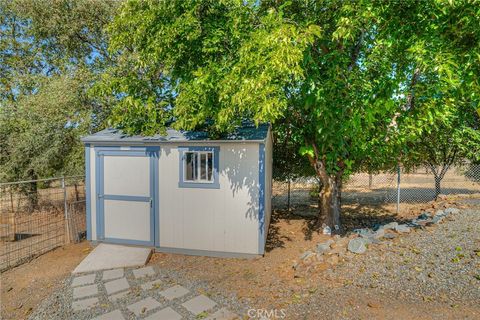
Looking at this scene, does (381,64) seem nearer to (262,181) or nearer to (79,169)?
Result: (262,181)

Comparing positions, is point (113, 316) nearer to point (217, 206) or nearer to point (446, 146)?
point (217, 206)

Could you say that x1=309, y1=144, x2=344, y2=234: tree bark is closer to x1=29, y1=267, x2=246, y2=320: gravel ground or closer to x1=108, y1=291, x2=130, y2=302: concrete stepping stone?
x1=29, y1=267, x2=246, y2=320: gravel ground

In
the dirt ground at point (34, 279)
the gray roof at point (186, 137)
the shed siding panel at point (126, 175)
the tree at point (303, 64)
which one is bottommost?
the dirt ground at point (34, 279)

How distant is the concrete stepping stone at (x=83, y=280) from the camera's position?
4296mm

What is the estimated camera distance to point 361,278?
3934 millimetres

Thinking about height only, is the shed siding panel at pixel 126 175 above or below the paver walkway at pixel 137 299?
above

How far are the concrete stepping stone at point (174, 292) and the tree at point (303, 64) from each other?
2.60 metres

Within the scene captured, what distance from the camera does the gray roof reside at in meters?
5.26

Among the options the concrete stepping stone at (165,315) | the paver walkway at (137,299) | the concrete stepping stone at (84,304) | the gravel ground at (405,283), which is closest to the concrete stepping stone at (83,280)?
the paver walkway at (137,299)

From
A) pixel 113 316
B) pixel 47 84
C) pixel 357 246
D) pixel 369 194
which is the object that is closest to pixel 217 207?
pixel 113 316

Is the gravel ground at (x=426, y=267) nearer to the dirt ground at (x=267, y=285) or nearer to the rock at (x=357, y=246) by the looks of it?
the rock at (x=357, y=246)

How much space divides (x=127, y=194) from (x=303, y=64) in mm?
4275

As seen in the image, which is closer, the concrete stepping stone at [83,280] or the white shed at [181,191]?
the concrete stepping stone at [83,280]

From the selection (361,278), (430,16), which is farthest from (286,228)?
(430,16)
